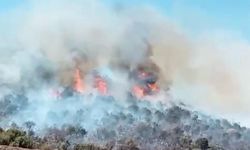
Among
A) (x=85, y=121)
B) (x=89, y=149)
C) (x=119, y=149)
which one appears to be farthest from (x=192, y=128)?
(x=89, y=149)

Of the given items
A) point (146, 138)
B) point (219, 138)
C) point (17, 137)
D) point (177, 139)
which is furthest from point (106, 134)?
point (17, 137)

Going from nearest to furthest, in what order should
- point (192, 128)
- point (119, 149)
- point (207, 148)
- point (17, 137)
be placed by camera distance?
1. point (17, 137)
2. point (119, 149)
3. point (207, 148)
4. point (192, 128)

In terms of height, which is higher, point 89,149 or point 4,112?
point 4,112

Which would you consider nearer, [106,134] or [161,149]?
[161,149]

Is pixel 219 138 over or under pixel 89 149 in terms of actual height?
over

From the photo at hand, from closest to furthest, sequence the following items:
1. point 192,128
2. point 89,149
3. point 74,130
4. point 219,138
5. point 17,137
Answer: point 17,137, point 89,149, point 74,130, point 219,138, point 192,128

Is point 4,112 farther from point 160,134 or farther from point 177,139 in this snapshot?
point 177,139

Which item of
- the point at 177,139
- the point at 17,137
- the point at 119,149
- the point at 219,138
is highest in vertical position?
the point at 219,138

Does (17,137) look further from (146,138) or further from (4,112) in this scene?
(4,112)

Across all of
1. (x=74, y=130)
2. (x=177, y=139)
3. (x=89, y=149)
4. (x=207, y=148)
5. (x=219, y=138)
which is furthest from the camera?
(x=219, y=138)
